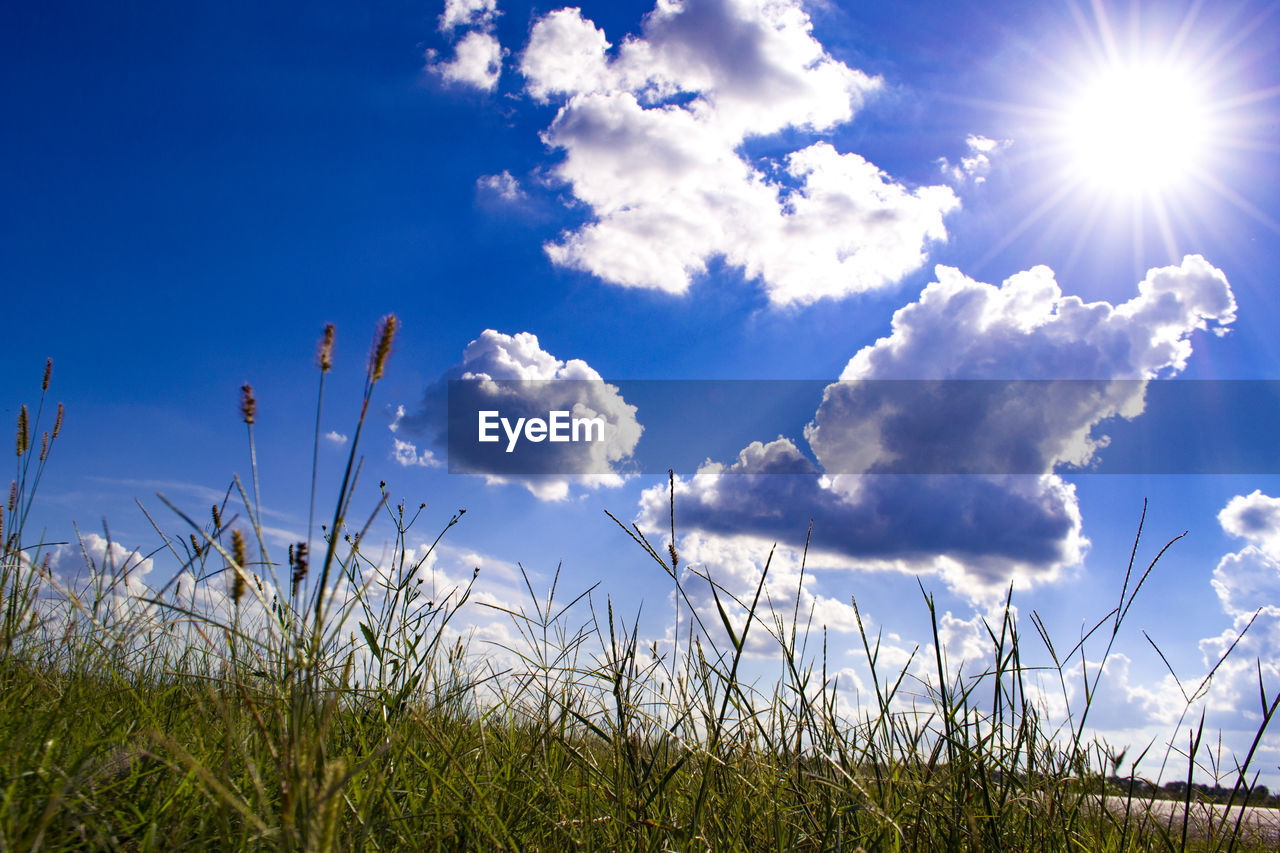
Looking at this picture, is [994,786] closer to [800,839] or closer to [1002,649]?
[1002,649]

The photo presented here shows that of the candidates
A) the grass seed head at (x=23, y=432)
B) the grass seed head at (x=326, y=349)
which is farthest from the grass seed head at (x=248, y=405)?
the grass seed head at (x=23, y=432)

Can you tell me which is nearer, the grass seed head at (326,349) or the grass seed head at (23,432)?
the grass seed head at (326,349)

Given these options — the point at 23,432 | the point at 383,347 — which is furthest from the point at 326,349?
the point at 23,432

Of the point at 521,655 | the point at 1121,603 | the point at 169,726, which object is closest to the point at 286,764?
the point at 521,655

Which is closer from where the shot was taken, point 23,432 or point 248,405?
point 248,405

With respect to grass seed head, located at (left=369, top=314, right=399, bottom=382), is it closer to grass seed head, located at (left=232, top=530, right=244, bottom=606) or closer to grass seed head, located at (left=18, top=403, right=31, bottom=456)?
grass seed head, located at (left=232, top=530, right=244, bottom=606)

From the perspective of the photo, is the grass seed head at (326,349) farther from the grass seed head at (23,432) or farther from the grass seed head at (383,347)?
the grass seed head at (23,432)

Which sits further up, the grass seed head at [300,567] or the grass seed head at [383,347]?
the grass seed head at [383,347]

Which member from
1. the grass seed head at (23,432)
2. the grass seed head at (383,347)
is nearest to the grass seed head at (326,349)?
the grass seed head at (383,347)

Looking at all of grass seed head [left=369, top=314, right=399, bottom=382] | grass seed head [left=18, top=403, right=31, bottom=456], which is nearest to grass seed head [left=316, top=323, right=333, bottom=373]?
grass seed head [left=369, top=314, right=399, bottom=382]

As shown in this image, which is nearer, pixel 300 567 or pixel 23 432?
pixel 300 567

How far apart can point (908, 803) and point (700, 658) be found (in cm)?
66

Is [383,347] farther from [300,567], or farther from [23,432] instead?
[23,432]

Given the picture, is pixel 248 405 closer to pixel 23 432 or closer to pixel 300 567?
pixel 300 567
